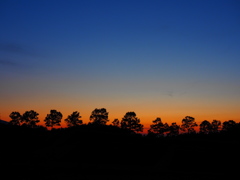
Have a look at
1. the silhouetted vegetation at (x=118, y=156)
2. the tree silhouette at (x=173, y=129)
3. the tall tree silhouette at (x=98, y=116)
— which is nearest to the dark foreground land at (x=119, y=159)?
the silhouetted vegetation at (x=118, y=156)

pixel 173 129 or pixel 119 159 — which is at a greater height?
pixel 173 129

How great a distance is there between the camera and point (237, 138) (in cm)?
1886

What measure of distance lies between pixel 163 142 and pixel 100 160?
14.9 ft

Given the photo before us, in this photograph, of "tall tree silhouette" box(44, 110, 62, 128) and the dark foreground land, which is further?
"tall tree silhouette" box(44, 110, 62, 128)

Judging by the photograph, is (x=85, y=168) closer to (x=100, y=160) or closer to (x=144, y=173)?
(x=144, y=173)

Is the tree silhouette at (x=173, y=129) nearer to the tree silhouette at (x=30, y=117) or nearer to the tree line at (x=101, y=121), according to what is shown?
the tree line at (x=101, y=121)

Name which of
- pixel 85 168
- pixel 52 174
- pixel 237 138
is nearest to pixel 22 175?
pixel 52 174

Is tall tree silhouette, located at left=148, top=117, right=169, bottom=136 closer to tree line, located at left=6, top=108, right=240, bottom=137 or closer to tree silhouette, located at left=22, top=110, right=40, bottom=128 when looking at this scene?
tree line, located at left=6, top=108, right=240, bottom=137

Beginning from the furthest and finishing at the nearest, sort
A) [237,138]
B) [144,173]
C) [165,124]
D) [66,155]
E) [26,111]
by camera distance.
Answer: [165,124], [26,111], [237,138], [66,155], [144,173]

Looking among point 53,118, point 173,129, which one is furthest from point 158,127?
point 53,118

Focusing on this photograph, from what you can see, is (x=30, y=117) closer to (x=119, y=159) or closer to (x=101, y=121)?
(x=101, y=121)

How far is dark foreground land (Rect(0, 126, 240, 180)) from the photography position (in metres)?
8.53

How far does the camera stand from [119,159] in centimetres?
1404

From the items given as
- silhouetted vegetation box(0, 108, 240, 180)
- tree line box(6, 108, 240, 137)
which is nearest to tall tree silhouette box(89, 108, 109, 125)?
tree line box(6, 108, 240, 137)
